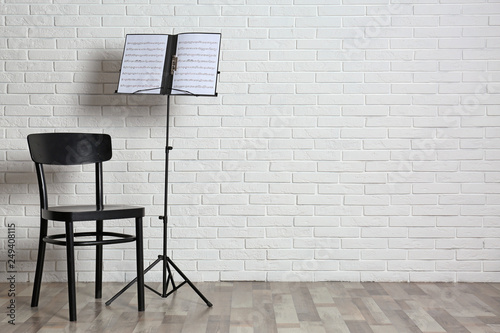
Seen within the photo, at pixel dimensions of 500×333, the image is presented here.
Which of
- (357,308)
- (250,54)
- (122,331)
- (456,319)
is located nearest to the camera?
(122,331)

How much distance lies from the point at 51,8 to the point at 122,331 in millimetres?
2243

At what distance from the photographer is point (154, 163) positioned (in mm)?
4523

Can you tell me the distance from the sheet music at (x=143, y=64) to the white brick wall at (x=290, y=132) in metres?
0.47

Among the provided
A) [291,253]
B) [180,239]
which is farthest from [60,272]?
[291,253]

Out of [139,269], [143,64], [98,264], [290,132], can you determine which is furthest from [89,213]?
[290,132]

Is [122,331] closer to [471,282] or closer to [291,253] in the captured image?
[291,253]

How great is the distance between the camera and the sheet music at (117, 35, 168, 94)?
395 cm

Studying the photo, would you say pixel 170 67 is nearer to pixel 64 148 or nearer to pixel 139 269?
pixel 64 148

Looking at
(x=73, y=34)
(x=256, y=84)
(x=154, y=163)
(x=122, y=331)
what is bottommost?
(x=122, y=331)

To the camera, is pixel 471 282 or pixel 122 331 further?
pixel 471 282

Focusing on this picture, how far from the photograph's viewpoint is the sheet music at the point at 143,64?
3.95 meters

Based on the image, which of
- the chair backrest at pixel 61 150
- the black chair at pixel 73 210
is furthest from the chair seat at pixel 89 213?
the chair backrest at pixel 61 150

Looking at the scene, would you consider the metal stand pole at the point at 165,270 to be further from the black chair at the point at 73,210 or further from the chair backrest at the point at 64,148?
the chair backrest at the point at 64,148

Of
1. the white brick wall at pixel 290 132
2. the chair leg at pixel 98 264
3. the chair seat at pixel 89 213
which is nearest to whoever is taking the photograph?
the chair seat at pixel 89 213
